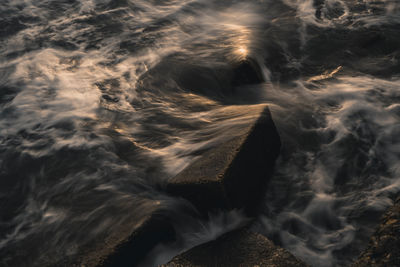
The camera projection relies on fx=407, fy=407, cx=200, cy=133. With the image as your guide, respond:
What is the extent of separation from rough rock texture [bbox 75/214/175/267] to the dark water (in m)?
0.10

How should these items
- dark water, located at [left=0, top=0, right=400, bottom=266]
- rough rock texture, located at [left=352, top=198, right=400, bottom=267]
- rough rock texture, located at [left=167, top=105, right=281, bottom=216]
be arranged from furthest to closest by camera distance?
dark water, located at [left=0, top=0, right=400, bottom=266] → rough rock texture, located at [left=167, top=105, right=281, bottom=216] → rough rock texture, located at [left=352, top=198, right=400, bottom=267]

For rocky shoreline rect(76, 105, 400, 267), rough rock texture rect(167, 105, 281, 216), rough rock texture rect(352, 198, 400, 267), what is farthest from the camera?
rough rock texture rect(167, 105, 281, 216)

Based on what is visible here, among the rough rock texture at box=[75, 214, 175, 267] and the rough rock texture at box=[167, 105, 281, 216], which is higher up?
the rough rock texture at box=[167, 105, 281, 216]

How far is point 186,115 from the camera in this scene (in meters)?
4.31

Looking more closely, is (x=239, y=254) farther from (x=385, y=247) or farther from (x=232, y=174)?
(x=385, y=247)

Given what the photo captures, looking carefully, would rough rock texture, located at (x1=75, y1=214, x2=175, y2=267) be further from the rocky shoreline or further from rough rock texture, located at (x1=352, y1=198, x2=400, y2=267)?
rough rock texture, located at (x1=352, y1=198, x2=400, y2=267)

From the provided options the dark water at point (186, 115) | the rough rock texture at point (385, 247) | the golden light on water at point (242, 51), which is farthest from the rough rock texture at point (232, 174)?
the golden light on water at point (242, 51)

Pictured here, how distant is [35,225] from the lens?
3316mm

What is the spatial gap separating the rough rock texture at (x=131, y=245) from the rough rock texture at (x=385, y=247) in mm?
1289

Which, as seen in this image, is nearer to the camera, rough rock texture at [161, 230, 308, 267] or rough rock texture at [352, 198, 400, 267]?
rough rock texture at [352, 198, 400, 267]

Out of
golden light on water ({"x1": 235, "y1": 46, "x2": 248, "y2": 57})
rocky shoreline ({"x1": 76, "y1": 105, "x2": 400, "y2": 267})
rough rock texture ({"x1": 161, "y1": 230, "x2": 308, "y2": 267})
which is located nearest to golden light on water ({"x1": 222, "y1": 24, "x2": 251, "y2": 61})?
golden light on water ({"x1": 235, "y1": 46, "x2": 248, "y2": 57})

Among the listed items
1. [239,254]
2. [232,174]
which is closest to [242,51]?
[232,174]

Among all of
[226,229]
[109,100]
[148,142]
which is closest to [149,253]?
[226,229]

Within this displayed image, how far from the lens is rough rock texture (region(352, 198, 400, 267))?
2.25 metres
